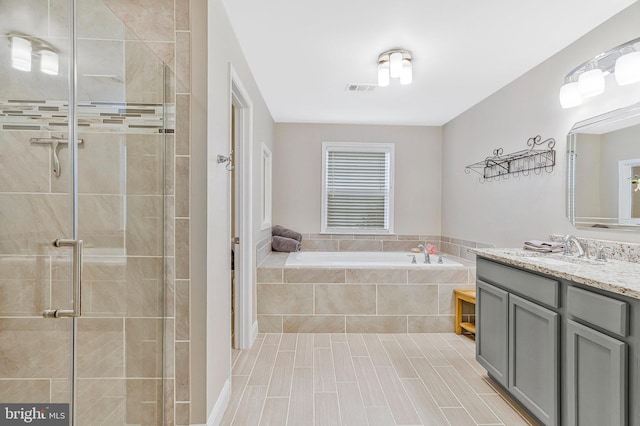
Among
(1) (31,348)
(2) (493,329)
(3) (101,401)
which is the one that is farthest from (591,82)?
(1) (31,348)

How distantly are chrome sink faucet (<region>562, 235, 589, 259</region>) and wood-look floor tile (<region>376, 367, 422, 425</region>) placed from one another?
1505mm

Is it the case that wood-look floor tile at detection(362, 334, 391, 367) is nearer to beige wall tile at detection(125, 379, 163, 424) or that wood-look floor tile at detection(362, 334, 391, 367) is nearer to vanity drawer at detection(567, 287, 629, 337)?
vanity drawer at detection(567, 287, 629, 337)

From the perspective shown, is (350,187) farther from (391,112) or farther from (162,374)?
(162,374)

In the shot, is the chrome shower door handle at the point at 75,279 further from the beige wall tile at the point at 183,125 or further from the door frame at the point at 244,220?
the door frame at the point at 244,220

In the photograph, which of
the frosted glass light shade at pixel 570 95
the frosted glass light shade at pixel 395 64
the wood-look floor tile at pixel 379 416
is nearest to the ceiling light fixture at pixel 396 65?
the frosted glass light shade at pixel 395 64

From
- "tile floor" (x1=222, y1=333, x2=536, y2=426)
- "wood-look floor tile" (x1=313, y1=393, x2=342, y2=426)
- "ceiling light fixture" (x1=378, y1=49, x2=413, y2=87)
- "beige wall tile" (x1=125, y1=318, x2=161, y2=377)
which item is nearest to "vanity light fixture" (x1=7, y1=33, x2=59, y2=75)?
"beige wall tile" (x1=125, y1=318, x2=161, y2=377)

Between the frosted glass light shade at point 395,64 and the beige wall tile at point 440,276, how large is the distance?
73.2 inches

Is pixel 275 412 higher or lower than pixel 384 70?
lower

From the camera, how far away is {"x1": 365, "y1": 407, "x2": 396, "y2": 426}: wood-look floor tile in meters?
1.85

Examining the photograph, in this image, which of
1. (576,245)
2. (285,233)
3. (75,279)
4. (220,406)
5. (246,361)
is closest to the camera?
(75,279)

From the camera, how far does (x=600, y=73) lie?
6.68 feet

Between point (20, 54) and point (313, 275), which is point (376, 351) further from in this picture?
point (20, 54)

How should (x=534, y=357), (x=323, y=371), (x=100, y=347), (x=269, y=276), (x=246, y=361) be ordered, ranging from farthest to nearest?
(x=269, y=276) → (x=246, y=361) → (x=323, y=371) → (x=534, y=357) → (x=100, y=347)

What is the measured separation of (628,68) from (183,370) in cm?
296
